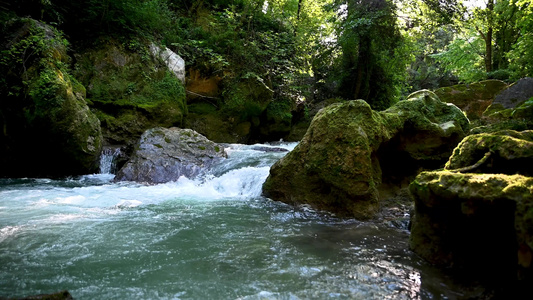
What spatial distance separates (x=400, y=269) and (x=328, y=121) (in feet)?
10.4

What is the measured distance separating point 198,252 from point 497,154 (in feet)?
11.0

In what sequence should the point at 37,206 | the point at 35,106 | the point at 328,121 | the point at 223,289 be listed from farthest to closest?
1. the point at 35,106
2. the point at 328,121
3. the point at 37,206
4. the point at 223,289

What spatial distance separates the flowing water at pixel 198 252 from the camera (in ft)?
9.57

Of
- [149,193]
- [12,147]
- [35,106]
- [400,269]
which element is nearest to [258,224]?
[400,269]

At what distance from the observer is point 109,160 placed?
960 centimetres

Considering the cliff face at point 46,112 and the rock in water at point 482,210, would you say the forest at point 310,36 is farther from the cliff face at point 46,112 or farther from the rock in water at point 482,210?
the rock in water at point 482,210

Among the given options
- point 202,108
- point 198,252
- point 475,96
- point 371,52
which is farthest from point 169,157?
point 371,52

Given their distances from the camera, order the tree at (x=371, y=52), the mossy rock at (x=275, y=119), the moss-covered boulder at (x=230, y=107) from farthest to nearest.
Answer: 1. the mossy rock at (x=275, y=119)
2. the moss-covered boulder at (x=230, y=107)
3. the tree at (x=371, y=52)

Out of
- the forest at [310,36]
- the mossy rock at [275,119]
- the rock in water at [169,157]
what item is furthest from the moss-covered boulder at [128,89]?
the mossy rock at [275,119]

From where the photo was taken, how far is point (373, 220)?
521cm

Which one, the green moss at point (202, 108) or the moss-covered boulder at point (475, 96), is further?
the green moss at point (202, 108)

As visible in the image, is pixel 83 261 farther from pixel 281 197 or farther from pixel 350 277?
pixel 281 197

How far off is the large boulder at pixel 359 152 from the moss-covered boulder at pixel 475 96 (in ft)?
14.4

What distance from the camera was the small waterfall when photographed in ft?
30.9
